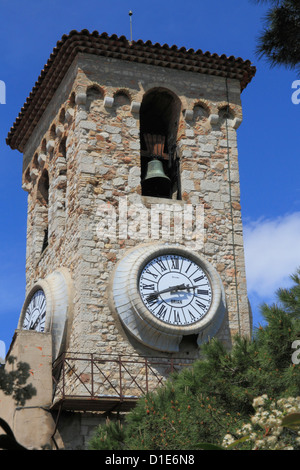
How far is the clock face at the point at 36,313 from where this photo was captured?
1520 centimetres

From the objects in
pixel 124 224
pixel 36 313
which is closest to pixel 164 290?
pixel 124 224

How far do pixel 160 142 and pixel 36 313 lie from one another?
3.79 meters

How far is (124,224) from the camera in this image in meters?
15.1

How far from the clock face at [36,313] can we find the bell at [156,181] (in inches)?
104

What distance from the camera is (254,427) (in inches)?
392

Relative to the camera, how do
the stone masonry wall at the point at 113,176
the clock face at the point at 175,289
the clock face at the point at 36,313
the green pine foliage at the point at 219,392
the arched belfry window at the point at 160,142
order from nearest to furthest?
the green pine foliage at the point at 219,392 → the clock face at the point at 175,289 → the stone masonry wall at the point at 113,176 → the clock face at the point at 36,313 → the arched belfry window at the point at 160,142

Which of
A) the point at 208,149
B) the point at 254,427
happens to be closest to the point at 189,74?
the point at 208,149

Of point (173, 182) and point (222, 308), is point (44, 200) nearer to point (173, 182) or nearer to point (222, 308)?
point (173, 182)

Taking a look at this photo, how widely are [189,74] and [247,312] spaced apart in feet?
14.8

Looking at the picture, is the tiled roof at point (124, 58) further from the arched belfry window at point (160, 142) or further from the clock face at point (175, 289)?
the clock face at point (175, 289)

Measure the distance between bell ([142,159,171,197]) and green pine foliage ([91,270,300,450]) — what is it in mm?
5064

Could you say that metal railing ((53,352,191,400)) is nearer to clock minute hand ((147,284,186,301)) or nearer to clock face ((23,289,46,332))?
clock minute hand ((147,284,186,301))

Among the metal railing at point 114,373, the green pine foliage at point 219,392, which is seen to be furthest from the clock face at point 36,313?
the green pine foliage at point 219,392

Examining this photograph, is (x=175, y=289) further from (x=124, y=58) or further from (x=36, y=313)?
(x=124, y=58)
